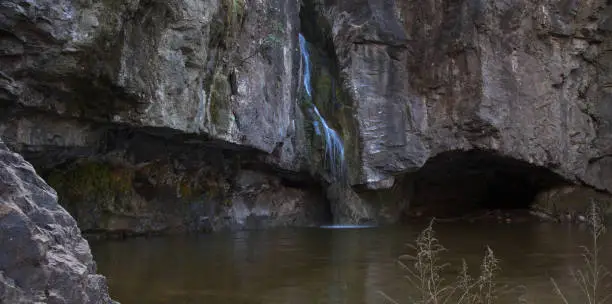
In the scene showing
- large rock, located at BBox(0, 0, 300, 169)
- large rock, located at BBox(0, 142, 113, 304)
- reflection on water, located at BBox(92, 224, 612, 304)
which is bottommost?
reflection on water, located at BBox(92, 224, 612, 304)

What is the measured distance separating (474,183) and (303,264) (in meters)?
11.7

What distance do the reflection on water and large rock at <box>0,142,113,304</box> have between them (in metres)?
2.27

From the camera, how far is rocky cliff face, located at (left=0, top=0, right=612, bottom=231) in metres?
9.20

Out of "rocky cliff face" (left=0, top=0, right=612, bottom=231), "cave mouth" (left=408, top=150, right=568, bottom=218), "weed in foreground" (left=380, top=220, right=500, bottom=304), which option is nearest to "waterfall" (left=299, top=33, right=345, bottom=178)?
"rocky cliff face" (left=0, top=0, right=612, bottom=231)

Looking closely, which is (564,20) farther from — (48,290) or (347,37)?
(48,290)

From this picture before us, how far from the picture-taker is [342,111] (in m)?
12.9

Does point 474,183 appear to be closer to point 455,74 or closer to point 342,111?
point 455,74

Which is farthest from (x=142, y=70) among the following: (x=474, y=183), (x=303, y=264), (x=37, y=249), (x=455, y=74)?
(x=474, y=183)

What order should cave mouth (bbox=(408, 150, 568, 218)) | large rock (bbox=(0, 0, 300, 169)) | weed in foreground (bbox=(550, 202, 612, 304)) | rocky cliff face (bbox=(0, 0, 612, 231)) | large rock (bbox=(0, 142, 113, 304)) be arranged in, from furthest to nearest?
1. cave mouth (bbox=(408, 150, 568, 218))
2. rocky cliff face (bbox=(0, 0, 612, 231))
3. large rock (bbox=(0, 0, 300, 169))
4. weed in foreground (bbox=(550, 202, 612, 304))
5. large rock (bbox=(0, 142, 113, 304))

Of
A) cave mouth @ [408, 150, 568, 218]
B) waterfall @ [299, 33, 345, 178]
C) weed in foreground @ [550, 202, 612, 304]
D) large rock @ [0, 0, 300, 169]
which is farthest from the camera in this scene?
cave mouth @ [408, 150, 568, 218]

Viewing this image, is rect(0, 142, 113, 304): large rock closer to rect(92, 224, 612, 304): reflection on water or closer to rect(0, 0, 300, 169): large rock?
rect(92, 224, 612, 304): reflection on water

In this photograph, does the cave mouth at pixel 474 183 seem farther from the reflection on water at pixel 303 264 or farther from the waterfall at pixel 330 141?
the reflection on water at pixel 303 264

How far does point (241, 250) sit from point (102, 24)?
3579 millimetres

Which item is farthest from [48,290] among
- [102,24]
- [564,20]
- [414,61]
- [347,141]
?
[564,20]
